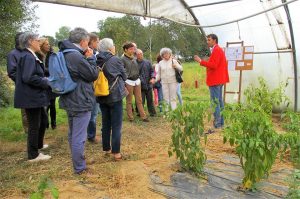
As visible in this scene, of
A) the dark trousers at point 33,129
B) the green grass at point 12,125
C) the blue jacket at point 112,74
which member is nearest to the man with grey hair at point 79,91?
the blue jacket at point 112,74

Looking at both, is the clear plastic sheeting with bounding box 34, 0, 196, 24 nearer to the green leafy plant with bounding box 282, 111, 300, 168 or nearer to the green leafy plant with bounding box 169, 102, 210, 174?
the green leafy plant with bounding box 169, 102, 210, 174

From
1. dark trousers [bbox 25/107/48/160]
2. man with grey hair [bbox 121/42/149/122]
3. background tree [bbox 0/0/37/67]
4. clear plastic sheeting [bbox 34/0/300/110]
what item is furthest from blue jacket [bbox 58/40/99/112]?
background tree [bbox 0/0/37/67]

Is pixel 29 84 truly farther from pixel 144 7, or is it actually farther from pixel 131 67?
pixel 131 67

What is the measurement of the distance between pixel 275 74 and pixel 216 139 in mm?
3856

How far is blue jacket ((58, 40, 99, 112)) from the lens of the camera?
4477 mm

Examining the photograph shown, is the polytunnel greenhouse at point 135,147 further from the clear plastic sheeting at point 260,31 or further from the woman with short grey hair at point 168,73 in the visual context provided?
the clear plastic sheeting at point 260,31

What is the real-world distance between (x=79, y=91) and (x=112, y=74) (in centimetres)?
75

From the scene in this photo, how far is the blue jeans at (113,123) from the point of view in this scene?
521 cm

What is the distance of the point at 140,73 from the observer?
29.8 ft

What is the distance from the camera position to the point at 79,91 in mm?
4570

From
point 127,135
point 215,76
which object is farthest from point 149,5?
point 127,135

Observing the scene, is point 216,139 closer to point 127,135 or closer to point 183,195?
point 127,135

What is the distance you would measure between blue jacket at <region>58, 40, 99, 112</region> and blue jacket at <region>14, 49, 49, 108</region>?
0.63 meters

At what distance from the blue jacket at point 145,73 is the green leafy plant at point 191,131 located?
4559 mm
